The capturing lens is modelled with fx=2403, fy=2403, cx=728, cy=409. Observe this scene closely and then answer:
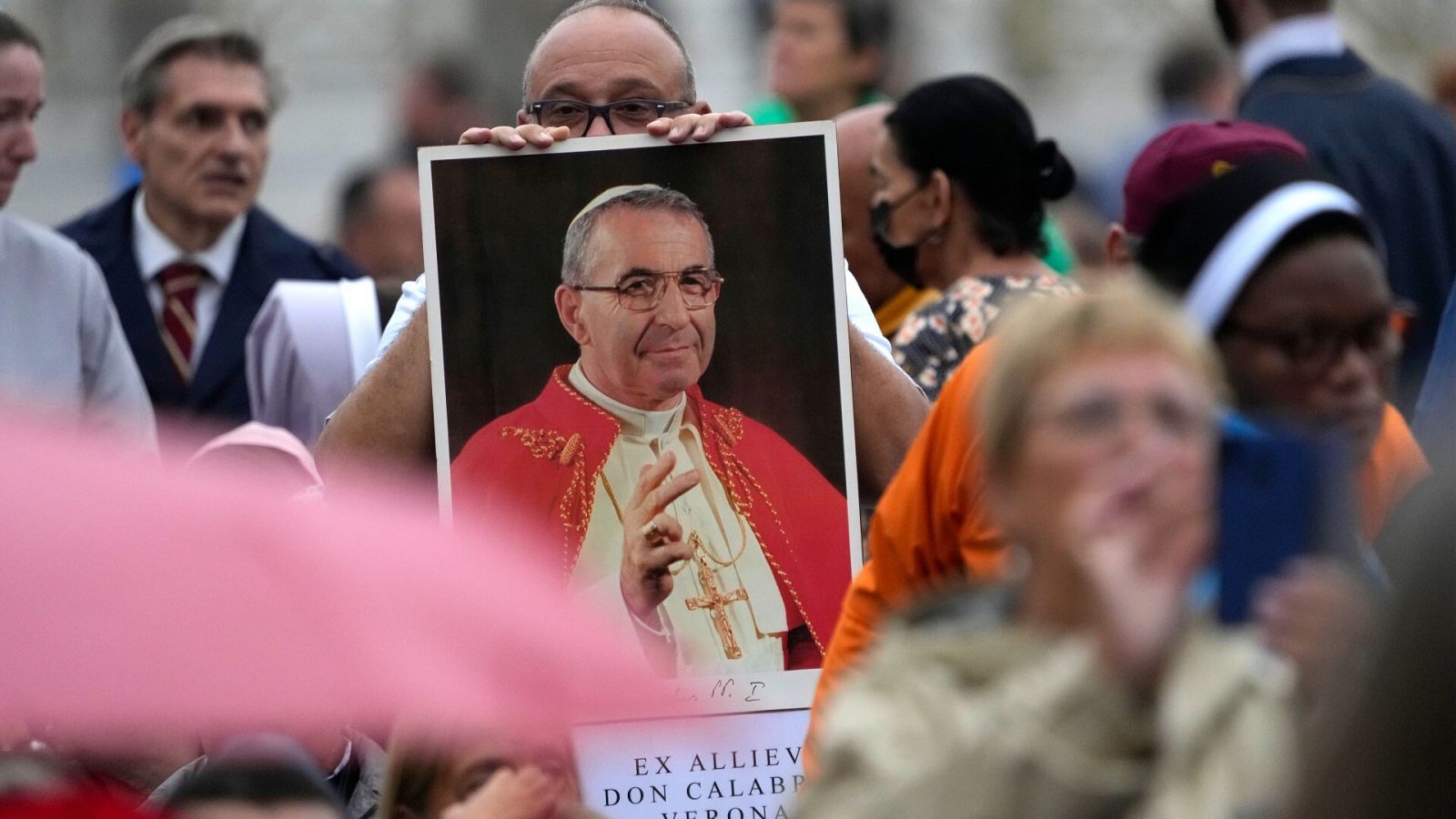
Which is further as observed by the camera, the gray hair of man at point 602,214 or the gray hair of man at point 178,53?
the gray hair of man at point 178,53

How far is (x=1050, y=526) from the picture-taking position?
90.8 inches

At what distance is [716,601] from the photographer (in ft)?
12.0

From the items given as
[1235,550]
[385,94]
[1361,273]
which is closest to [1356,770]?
[1235,550]

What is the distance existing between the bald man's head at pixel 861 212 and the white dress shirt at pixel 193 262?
5.91 ft

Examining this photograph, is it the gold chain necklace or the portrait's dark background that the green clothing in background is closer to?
the portrait's dark background

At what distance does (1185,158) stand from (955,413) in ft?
2.72

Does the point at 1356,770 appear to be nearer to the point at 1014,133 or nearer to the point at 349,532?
the point at 349,532

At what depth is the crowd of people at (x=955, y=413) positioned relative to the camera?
7.27ft

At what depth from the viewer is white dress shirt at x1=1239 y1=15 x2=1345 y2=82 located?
5.75m

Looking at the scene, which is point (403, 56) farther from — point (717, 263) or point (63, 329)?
point (717, 263)

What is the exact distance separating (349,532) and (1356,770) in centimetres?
90

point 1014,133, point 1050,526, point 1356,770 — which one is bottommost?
point 1356,770

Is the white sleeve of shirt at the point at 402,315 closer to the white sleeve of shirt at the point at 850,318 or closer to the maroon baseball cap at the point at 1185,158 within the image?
the white sleeve of shirt at the point at 850,318

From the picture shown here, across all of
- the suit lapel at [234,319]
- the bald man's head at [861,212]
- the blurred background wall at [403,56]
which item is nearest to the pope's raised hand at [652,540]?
the bald man's head at [861,212]
